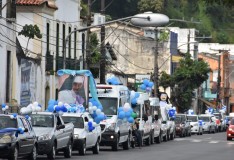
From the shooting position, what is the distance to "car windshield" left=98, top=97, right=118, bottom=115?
41969mm

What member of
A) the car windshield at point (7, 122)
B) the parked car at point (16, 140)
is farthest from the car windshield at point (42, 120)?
the car windshield at point (7, 122)

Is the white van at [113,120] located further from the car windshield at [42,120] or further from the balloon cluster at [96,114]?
the car windshield at [42,120]

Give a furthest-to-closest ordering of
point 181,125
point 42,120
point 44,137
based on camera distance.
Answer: point 181,125, point 42,120, point 44,137

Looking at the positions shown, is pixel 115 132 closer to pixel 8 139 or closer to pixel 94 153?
pixel 94 153

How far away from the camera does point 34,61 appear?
54.2 m

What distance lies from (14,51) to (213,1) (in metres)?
28.1

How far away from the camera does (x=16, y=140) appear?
95.1ft

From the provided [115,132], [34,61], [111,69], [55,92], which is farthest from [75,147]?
[111,69]

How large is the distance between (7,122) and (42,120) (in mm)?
3648

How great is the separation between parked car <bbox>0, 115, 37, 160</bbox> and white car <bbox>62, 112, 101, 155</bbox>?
5.17 m

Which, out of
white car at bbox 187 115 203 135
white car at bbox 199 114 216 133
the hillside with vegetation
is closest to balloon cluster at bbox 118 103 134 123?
white car at bbox 187 115 203 135

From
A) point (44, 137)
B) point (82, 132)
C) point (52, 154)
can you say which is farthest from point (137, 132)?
point (44, 137)

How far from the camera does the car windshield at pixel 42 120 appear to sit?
3344 centimetres

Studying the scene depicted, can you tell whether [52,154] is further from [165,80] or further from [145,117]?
[165,80]
